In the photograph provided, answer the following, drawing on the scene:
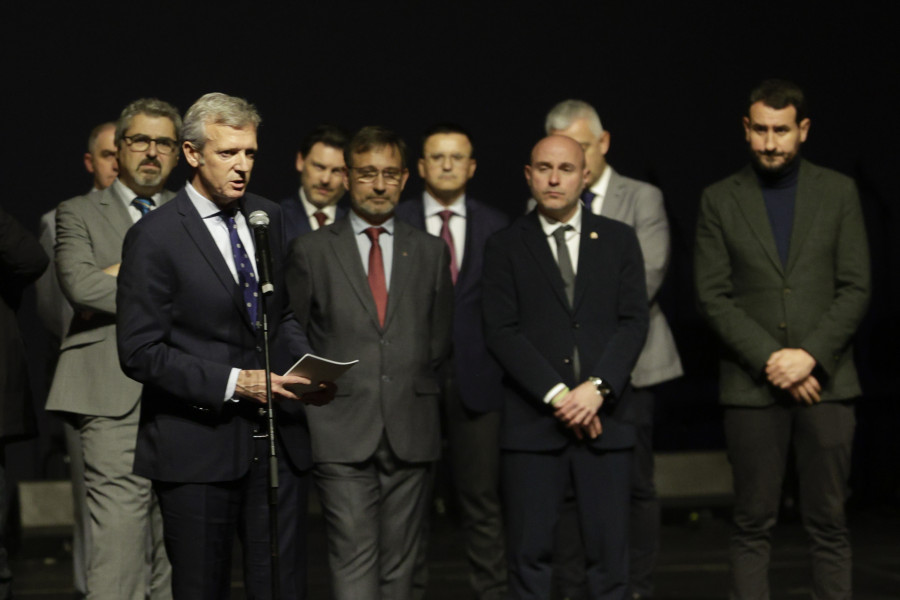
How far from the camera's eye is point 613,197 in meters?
4.60

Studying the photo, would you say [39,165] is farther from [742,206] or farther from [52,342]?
[742,206]

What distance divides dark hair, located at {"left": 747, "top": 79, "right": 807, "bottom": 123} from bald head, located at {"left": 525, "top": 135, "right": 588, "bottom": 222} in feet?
1.91

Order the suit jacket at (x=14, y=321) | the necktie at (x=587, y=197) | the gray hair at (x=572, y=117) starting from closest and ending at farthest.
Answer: the suit jacket at (x=14, y=321) → the necktie at (x=587, y=197) → the gray hair at (x=572, y=117)

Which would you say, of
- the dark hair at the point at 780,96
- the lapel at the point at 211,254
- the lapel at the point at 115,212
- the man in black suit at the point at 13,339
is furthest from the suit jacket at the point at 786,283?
the man in black suit at the point at 13,339

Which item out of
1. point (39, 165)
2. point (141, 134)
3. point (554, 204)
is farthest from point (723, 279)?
point (39, 165)

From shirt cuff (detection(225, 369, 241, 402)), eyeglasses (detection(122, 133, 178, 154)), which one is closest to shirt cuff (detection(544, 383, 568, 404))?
shirt cuff (detection(225, 369, 241, 402))

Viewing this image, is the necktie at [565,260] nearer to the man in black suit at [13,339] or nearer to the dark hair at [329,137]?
the dark hair at [329,137]

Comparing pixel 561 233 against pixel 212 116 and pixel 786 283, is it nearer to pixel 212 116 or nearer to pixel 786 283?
pixel 786 283

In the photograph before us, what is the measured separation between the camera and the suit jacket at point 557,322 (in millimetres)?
3865

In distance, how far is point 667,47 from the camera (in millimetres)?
7102

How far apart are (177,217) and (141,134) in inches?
41.9

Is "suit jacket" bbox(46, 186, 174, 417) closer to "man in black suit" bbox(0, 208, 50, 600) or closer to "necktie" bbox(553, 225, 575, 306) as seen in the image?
"man in black suit" bbox(0, 208, 50, 600)

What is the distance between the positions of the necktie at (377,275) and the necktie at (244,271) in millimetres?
876

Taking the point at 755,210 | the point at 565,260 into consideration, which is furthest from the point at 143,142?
the point at 755,210
